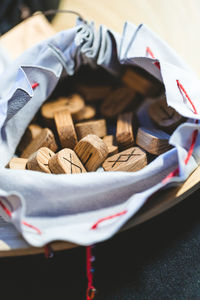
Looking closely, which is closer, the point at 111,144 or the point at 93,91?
the point at 111,144

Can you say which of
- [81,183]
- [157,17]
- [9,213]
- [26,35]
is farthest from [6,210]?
[157,17]

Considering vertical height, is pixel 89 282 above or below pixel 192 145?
below

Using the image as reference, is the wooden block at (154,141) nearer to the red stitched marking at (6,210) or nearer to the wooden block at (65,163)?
the wooden block at (65,163)

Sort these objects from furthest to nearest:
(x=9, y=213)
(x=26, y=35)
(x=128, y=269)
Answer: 1. (x=26, y=35)
2. (x=128, y=269)
3. (x=9, y=213)

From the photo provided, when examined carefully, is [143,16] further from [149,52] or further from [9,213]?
[9,213]

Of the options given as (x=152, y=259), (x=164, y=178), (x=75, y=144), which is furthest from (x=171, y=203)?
(x=75, y=144)

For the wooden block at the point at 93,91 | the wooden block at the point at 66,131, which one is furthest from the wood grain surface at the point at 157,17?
the wooden block at the point at 66,131

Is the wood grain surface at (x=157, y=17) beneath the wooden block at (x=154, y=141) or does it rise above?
above

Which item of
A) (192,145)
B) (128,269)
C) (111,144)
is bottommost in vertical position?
(128,269)
